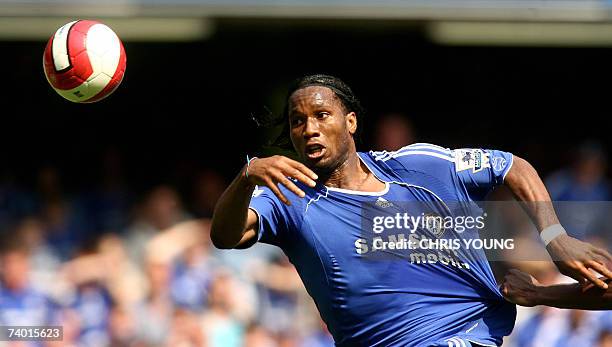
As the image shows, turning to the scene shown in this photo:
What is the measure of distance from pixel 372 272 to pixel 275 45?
6.11m

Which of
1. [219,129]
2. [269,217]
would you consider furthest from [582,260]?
[219,129]

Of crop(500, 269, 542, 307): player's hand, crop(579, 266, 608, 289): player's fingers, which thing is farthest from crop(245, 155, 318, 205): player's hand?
crop(579, 266, 608, 289): player's fingers

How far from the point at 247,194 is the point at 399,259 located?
3.24 ft

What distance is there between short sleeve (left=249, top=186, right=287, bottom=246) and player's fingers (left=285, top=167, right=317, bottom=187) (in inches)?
25.1

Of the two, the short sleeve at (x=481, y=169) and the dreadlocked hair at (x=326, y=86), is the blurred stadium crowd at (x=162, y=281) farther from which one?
the short sleeve at (x=481, y=169)

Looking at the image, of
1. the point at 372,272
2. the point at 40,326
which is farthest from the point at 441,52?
the point at 372,272

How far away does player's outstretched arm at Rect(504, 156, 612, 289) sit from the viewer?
17.0 feet

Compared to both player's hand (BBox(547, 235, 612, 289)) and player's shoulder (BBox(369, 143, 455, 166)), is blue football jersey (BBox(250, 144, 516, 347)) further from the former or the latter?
player's hand (BBox(547, 235, 612, 289))

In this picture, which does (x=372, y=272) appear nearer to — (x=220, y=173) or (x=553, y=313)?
(x=553, y=313)

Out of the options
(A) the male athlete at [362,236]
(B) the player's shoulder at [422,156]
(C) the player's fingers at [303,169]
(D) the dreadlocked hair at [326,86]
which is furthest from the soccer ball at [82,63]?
(C) the player's fingers at [303,169]

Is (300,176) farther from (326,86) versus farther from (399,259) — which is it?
(326,86)

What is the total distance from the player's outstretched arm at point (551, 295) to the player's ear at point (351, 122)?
4.06ft

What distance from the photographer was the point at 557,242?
17.4 feet

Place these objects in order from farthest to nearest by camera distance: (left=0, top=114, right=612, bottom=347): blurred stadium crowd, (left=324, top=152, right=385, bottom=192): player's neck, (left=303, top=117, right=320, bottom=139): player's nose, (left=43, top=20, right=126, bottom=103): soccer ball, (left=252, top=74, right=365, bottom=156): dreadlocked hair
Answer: (left=0, top=114, right=612, bottom=347): blurred stadium crowd, (left=43, top=20, right=126, bottom=103): soccer ball, (left=252, top=74, right=365, bottom=156): dreadlocked hair, (left=324, top=152, right=385, bottom=192): player's neck, (left=303, top=117, right=320, bottom=139): player's nose
